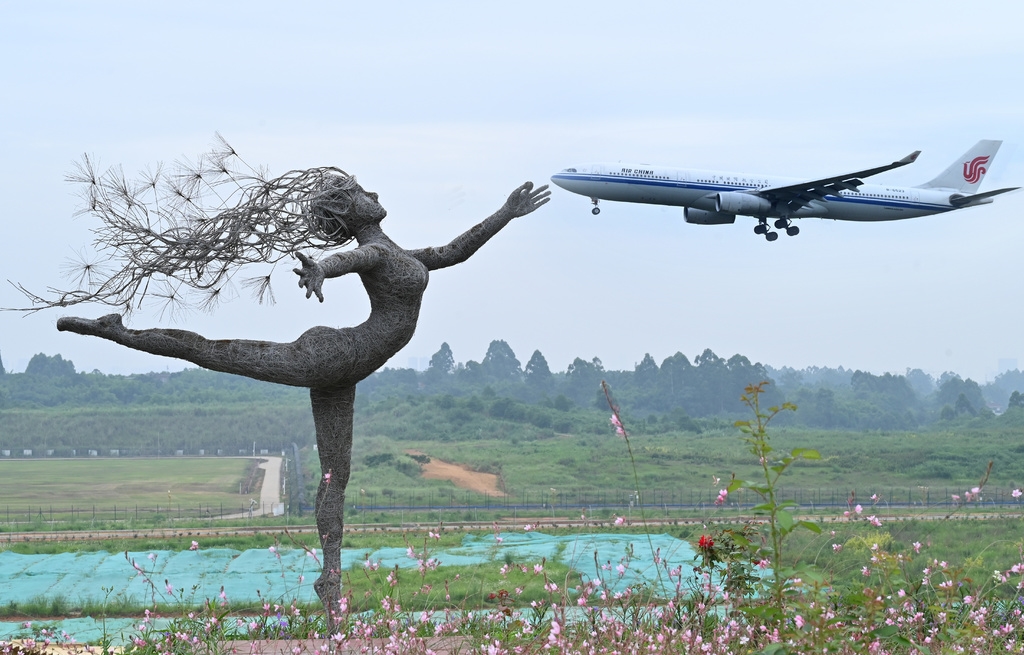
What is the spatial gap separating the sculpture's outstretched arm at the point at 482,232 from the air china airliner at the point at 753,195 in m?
16.5

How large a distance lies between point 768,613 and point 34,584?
498 inches

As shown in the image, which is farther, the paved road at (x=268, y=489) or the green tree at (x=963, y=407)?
the green tree at (x=963, y=407)

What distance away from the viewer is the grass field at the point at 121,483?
2611 centimetres

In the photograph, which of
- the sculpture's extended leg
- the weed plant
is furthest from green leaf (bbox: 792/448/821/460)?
the sculpture's extended leg

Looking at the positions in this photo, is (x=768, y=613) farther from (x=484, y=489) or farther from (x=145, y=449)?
(x=145, y=449)

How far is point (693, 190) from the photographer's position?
24.2 m

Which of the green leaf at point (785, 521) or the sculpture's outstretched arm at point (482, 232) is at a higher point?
the sculpture's outstretched arm at point (482, 232)

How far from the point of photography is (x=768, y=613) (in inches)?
137

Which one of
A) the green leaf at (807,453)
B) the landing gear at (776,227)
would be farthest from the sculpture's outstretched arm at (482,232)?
the landing gear at (776,227)

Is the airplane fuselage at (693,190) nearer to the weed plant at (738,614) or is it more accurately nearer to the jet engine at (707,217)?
the jet engine at (707,217)

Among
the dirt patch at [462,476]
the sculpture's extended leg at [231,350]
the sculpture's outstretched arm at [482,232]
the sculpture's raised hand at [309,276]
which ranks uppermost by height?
the sculpture's outstretched arm at [482,232]

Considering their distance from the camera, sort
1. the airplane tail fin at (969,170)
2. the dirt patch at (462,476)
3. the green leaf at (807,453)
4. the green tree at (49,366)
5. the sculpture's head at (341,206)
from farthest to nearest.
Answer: the green tree at (49,366) → the airplane tail fin at (969,170) → the dirt patch at (462,476) → the sculpture's head at (341,206) → the green leaf at (807,453)

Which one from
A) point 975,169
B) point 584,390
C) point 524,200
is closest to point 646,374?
point 584,390

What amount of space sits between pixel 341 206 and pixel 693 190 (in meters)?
19.4
